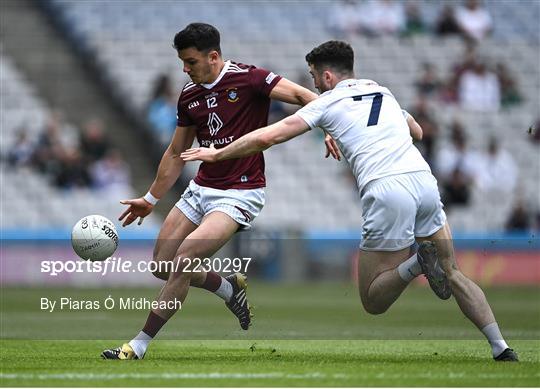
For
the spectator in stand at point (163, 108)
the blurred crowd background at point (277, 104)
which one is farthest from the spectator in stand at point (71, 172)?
the spectator in stand at point (163, 108)

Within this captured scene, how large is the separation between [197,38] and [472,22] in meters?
20.1

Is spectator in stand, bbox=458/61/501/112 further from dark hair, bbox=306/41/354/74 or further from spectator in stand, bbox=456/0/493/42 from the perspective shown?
dark hair, bbox=306/41/354/74

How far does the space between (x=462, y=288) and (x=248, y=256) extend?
1373 centimetres

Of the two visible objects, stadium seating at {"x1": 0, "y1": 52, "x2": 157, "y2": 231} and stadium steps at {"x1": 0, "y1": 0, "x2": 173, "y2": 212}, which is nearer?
stadium seating at {"x1": 0, "y1": 52, "x2": 157, "y2": 231}

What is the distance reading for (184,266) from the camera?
984 centimetres

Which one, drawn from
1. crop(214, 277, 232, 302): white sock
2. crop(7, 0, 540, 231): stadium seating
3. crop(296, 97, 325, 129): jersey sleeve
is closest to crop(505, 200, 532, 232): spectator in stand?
crop(7, 0, 540, 231): stadium seating

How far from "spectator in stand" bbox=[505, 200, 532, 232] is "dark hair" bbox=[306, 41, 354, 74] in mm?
15873

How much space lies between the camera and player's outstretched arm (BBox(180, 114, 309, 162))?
9359 mm

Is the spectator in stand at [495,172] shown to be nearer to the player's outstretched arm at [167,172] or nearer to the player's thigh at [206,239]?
the player's outstretched arm at [167,172]

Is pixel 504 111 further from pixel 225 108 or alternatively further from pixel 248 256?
pixel 225 108

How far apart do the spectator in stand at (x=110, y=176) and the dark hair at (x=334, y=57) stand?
14.8 m

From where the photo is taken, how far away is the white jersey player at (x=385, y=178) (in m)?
9.55

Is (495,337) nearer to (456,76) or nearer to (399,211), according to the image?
(399,211)

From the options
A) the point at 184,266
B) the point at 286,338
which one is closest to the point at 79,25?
the point at 286,338
